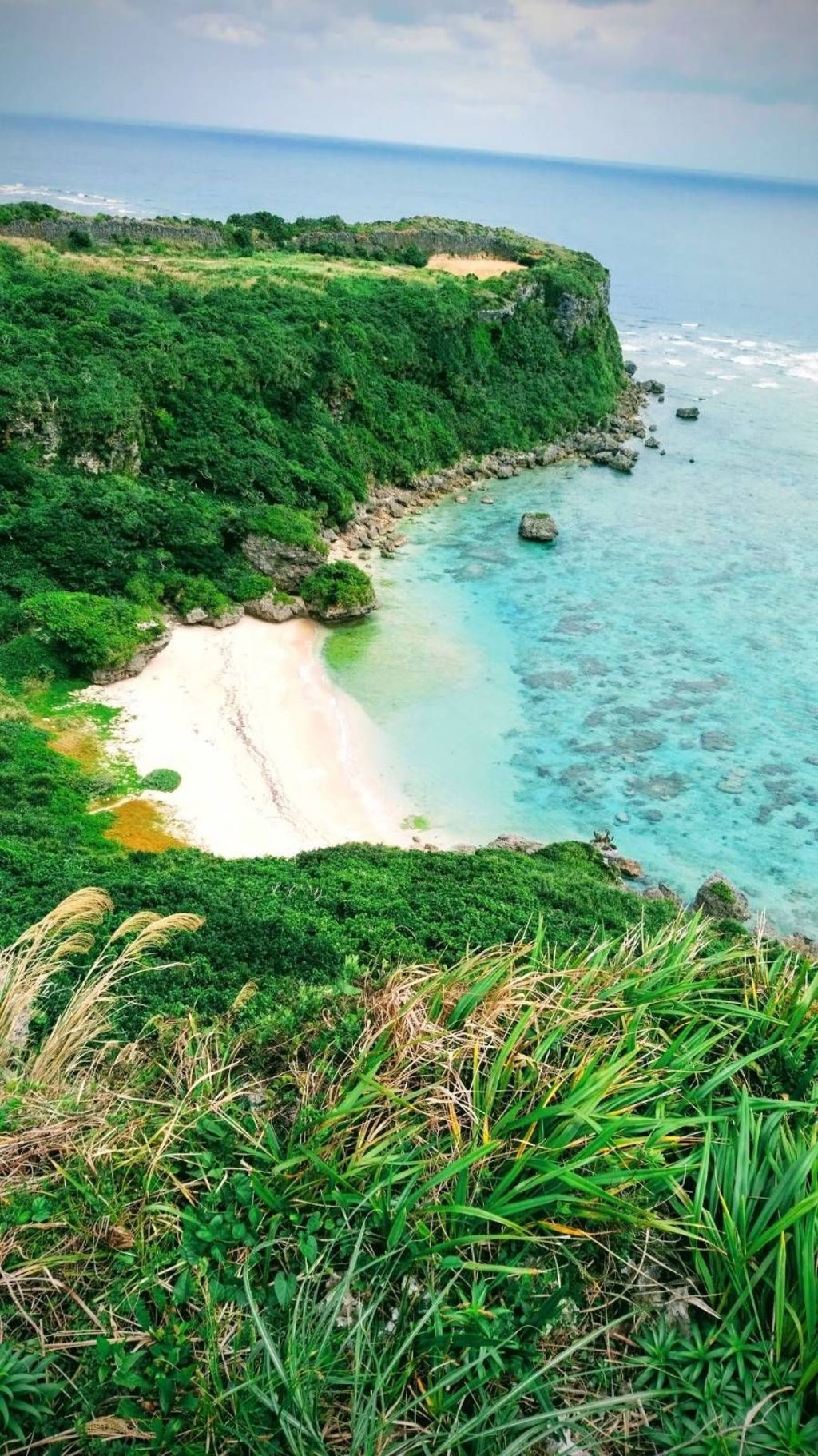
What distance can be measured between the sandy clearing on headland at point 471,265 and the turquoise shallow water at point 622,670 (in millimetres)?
17064

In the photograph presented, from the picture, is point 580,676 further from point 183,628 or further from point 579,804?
point 183,628

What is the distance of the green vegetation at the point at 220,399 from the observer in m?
29.2

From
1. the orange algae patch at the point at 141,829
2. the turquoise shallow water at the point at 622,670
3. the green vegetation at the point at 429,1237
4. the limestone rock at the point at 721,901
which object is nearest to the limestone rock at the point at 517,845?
the turquoise shallow water at the point at 622,670

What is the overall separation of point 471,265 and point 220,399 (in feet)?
102

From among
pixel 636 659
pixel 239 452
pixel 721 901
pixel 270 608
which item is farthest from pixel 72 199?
pixel 721 901

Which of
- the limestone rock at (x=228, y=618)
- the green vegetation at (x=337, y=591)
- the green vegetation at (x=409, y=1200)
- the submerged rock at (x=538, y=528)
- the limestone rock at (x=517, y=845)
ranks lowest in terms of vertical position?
the limestone rock at (x=517, y=845)

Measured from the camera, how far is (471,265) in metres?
58.3

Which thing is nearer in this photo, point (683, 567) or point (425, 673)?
point (425, 673)

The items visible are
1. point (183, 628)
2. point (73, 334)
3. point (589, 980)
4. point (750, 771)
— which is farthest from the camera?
point (73, 334)

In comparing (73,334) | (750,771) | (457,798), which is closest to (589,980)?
(457,798)

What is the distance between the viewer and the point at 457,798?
23.7 m

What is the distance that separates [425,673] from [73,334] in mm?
19963

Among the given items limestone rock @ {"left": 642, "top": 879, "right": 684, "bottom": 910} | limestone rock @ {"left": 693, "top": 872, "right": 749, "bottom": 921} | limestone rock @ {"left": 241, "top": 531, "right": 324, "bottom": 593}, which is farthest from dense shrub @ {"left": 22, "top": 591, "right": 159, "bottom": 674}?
limestone rock @ {"left": 693, "top": 872, "right": 749, "bottom": 921}

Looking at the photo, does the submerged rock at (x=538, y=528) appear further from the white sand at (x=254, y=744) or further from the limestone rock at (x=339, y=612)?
the white sand at (x=254, y=744)
